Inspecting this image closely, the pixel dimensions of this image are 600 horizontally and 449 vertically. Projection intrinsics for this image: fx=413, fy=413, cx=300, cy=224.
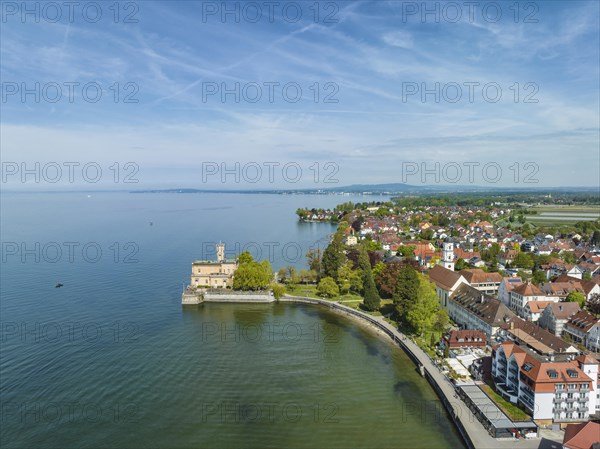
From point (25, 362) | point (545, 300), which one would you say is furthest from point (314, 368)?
point (545, 300)

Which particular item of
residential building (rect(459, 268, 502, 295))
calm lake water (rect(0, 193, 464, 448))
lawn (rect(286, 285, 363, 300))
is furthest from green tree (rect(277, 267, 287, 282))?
residential building (rect(459, 268, 502, 295))

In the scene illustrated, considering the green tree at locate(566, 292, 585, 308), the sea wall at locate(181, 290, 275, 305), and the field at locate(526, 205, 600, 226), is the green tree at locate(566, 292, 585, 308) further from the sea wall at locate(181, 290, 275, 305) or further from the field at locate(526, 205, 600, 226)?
the field at locate(526, 205, 600, 226)

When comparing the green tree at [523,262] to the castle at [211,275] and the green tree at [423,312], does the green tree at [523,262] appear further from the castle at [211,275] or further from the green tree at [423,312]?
the castle at [211,275]

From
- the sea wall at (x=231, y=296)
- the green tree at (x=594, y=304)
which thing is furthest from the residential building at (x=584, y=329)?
the sea wall at (x=231, y=296)

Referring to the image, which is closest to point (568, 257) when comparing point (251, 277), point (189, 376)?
point (251, 277)

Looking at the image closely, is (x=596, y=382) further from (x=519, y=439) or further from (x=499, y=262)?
(x=499, y=262)

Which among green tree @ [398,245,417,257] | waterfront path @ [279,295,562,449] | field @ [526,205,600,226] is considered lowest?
waterfront path @ [279,295,562,449]
